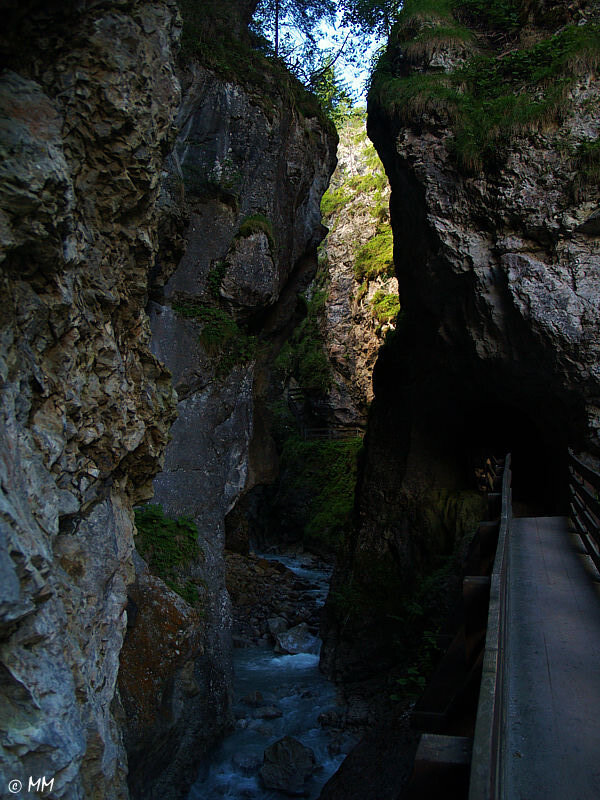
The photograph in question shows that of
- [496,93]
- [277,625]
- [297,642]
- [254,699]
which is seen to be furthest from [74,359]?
[277,625]

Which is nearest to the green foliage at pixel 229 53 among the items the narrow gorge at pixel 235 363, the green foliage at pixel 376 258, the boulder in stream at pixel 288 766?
the narrow gorge at pixel 235 363

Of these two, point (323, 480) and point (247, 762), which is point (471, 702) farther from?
point (323, 480)

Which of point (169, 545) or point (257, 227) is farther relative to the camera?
point (257, 227)

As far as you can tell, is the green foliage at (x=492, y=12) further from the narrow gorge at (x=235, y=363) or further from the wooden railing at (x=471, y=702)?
the wooden railing at (x=471, y=702)

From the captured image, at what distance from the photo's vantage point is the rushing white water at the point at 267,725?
7.68 metres

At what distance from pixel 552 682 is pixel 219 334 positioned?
8412 millimetres

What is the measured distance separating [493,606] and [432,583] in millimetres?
7746

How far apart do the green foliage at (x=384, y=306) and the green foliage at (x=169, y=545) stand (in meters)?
18.0

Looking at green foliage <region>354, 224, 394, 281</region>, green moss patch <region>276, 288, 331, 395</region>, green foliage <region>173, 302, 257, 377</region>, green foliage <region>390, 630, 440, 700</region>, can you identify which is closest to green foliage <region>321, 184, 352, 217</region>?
green foliage <region>354, 224, 394, 281</region>

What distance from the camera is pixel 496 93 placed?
9984mm

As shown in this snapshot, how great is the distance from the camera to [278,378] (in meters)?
26.9

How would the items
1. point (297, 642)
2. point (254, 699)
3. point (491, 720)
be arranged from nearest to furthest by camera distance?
point (491, 720) → point (254, 699) → point (297, 642)

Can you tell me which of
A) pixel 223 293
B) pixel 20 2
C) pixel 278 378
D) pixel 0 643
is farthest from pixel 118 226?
pixel 278 378

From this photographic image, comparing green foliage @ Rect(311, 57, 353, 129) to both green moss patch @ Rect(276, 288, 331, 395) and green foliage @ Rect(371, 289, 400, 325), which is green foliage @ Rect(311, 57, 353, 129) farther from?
green moss patch @ Rect(276, 288, 331, 395)
